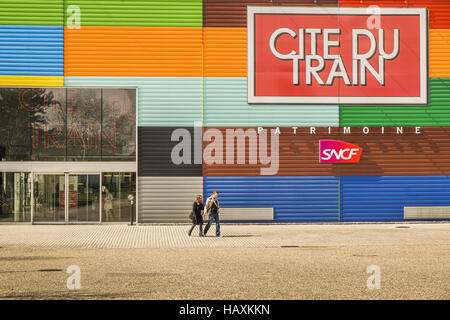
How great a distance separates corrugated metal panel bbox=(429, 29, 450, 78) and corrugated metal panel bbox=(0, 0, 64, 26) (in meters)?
16.6

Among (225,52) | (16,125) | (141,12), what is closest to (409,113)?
(225,52)

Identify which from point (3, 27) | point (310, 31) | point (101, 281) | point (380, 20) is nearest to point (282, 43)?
point (310, 31)

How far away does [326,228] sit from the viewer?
22625mm

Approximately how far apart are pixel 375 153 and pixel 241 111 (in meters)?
6.33

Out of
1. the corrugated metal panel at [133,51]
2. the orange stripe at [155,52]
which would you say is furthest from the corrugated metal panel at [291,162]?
the corrugated metal panel at [133,51]

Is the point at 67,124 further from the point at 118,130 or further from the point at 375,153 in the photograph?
the point at 375,153

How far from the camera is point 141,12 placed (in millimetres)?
23844

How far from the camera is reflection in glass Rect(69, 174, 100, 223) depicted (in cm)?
2394

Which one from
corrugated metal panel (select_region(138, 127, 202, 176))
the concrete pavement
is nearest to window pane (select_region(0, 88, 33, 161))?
the concrete pavement

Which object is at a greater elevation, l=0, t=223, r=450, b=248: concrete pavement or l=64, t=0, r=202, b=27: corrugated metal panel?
l=64, t=0, r=202, b=27: corrugated metal panel

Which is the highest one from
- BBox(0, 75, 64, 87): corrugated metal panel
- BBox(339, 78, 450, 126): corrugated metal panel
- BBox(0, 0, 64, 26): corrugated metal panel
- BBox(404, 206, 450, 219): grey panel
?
BBox(0, 0, 64, 26): corrugated metal panel

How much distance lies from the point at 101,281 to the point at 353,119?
16.7m

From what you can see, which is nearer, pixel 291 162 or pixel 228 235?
pixel 228 235

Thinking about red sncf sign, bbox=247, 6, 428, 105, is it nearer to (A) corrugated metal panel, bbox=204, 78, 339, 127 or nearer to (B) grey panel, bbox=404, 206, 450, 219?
(A) corrugated metal panel, bbox=204, 78, 339, 127
